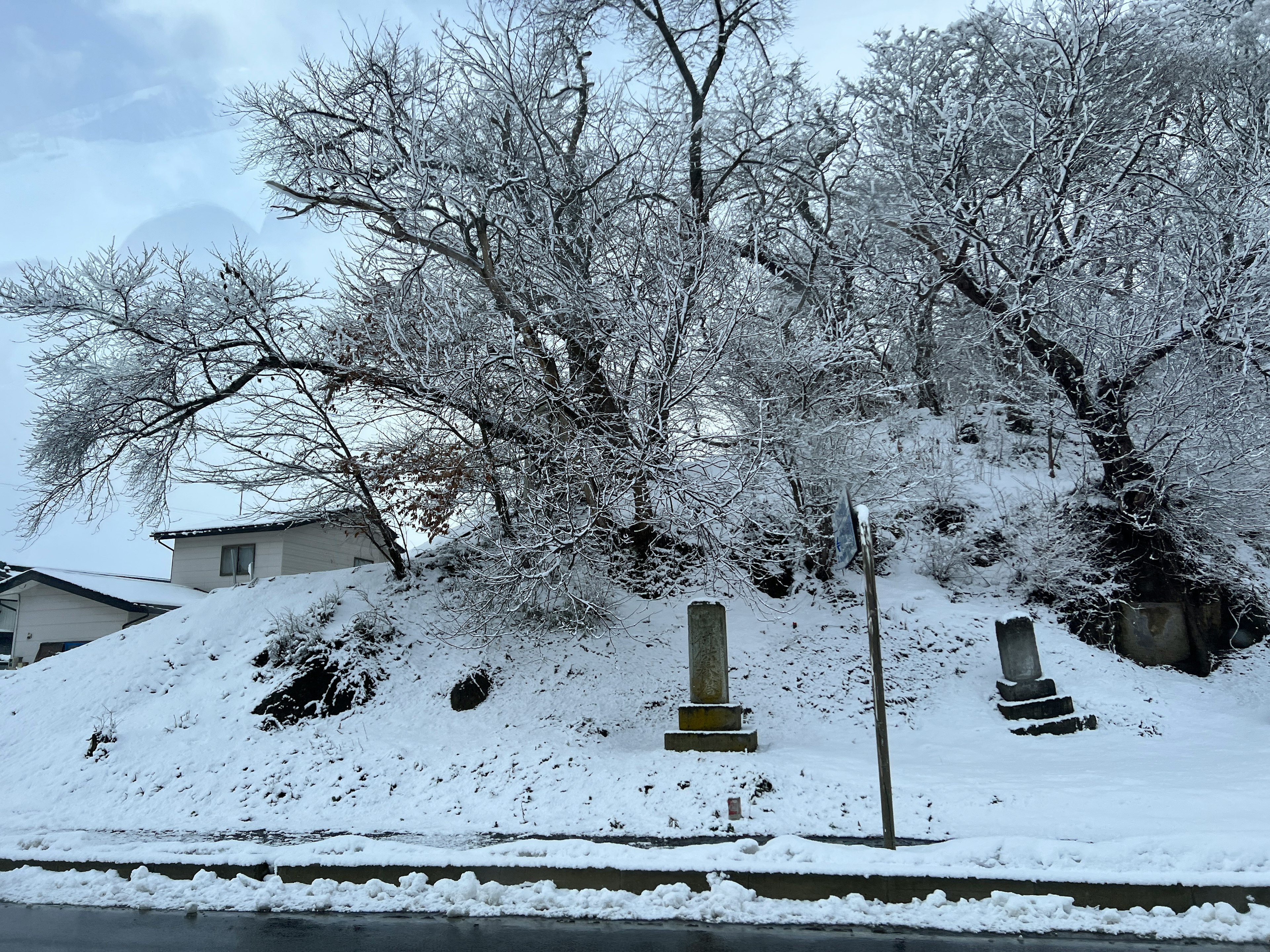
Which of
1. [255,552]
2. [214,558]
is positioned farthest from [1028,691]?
[214,558]

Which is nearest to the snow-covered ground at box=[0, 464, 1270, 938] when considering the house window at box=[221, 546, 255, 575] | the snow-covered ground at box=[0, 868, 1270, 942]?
the snow-covered ground at box=[0, 868, 1270, 942]

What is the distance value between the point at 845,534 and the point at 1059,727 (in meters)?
5.75

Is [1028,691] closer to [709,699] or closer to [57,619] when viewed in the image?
[709,699]

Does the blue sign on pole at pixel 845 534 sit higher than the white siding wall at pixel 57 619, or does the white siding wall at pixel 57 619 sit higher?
the white siding wall at pixel 57 619

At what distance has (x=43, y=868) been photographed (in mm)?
6395

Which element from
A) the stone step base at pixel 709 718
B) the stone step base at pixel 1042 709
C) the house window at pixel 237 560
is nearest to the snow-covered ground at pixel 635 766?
the stone step base at pixel 1042 709

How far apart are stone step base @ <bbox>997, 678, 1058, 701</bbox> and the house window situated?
19.3 metres

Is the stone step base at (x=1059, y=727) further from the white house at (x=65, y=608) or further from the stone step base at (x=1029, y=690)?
the white house at (x=65, y=608)

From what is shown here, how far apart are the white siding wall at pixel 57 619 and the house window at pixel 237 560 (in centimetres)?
248

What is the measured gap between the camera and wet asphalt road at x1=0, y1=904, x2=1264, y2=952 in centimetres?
444

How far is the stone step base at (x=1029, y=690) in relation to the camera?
991cm

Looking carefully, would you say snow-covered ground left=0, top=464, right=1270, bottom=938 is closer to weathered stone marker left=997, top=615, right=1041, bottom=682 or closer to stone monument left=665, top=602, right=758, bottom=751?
stone monument left=665, top=602, right=758, bottom=751

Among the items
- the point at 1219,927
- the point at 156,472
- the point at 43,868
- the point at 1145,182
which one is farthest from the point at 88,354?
the point at 1145,182

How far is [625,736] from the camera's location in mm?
9703
